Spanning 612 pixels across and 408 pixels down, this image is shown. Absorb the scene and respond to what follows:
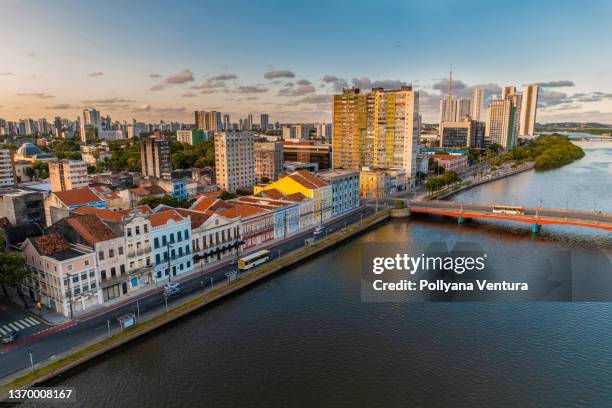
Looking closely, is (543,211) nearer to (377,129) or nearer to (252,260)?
(252,260)

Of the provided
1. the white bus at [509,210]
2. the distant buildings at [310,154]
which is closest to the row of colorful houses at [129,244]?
the white bus at [509,210]

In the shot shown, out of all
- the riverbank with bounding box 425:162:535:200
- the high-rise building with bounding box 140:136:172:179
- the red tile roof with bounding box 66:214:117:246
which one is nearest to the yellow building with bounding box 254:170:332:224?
the riverbank with bounding box 425:162:535:200

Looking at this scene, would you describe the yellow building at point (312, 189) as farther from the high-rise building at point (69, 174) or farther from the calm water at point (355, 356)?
the high-rise building at point (69, 174)

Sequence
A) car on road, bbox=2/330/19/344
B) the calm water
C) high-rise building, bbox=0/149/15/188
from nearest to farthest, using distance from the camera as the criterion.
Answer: the calm water, car on road, bbox=2/330/19/344, high-rise building, bbox=0/149/15/188

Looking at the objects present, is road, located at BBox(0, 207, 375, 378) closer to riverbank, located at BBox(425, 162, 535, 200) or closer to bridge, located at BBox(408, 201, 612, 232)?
bridge, located at BBox(408, 201, 612, 232)

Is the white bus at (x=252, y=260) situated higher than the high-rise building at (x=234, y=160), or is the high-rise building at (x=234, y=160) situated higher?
the high-rise building at (x=234, y=160)
